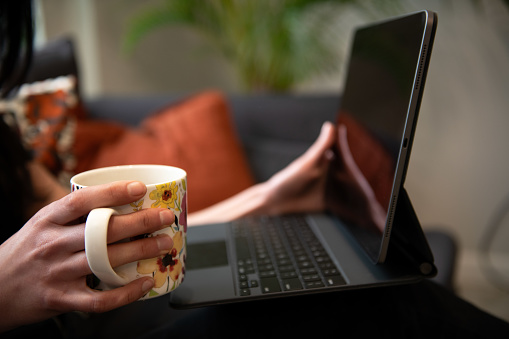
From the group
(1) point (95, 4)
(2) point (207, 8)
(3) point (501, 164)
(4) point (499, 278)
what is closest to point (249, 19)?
(2) point (207, 8)

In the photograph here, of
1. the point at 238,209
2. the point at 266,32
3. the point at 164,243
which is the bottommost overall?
the point at 238,209

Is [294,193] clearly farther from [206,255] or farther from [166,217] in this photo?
[166,217]

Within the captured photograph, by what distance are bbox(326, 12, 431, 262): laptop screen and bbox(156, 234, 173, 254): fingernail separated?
265mm

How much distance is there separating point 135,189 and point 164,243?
67 mm

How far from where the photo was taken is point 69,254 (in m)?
0.34

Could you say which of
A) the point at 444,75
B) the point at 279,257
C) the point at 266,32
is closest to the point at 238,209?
the point at 279,257

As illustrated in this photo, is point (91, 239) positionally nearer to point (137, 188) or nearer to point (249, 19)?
point (137, 188)

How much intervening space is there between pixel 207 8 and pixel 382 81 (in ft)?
3.43

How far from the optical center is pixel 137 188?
0.33 m

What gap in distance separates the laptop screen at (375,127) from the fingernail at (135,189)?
0.96 feet

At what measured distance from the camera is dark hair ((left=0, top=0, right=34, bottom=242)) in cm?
62

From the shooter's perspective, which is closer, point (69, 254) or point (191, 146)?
point (69, 254)

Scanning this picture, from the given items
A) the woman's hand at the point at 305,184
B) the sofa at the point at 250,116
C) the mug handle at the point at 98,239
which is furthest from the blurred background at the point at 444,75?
the mug handle at the point at 98,239

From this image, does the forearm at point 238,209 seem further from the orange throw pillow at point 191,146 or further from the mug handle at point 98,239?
the mug handle at point 98,239
